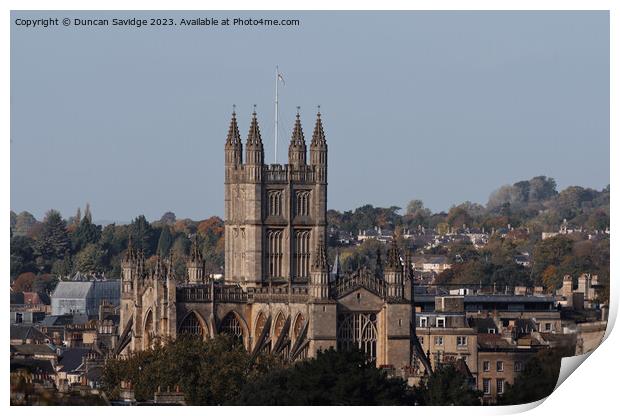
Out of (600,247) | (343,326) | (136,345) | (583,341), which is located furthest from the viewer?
(600,247)

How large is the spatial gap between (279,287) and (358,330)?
7.16m

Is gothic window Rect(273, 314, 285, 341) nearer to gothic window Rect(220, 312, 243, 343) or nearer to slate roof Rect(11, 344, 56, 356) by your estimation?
gothic window Rect(220, 312, 243, 343)

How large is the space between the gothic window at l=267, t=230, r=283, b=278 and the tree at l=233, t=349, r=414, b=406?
25.8 m

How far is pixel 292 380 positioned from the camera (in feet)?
312

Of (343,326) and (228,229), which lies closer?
(343,326)

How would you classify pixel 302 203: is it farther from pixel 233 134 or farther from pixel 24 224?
pixel 24 224

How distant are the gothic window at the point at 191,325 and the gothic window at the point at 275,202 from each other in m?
5.87

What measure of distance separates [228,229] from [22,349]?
395 inches

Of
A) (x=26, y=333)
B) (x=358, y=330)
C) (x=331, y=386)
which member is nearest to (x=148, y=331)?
(x=358, y=330)

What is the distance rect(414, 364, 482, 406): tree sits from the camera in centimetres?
9231

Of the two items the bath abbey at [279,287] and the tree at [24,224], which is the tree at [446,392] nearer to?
the bath abbey at [279,287]

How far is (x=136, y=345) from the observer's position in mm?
124625

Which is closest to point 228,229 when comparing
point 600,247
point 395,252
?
point 395,252
